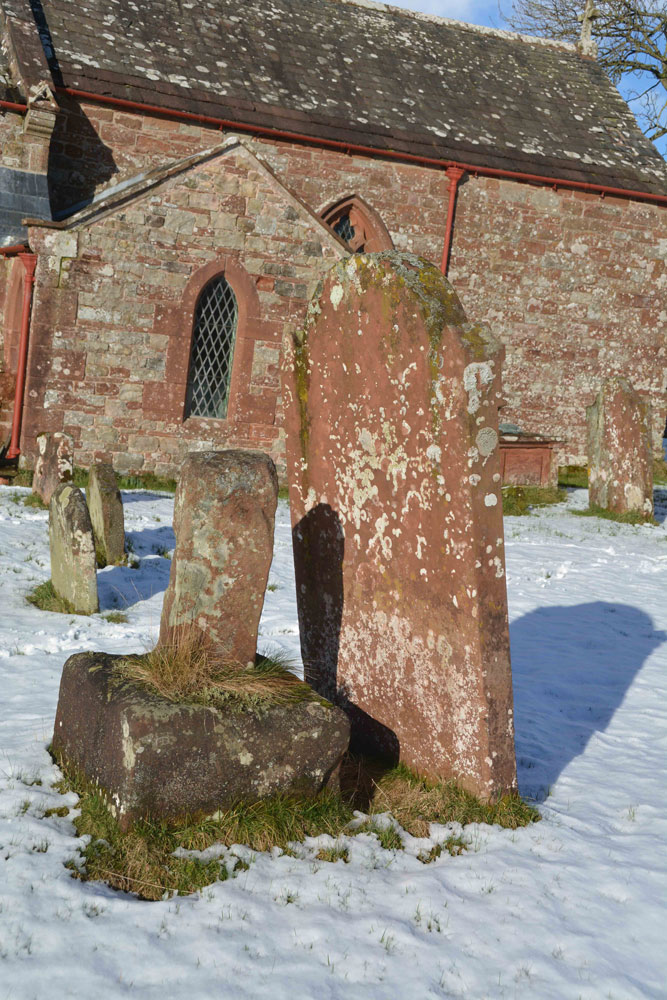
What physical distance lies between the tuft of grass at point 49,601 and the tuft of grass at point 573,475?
1056 cm

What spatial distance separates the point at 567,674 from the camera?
19.7 ft

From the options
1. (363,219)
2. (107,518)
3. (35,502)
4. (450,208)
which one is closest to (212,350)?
(35,502)

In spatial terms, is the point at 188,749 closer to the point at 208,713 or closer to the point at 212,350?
the point at 208,713

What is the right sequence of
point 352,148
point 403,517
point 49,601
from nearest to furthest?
point 403,517 → point 49,601 → point 352,148

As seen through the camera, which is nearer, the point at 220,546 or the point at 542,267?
the point at 220,546

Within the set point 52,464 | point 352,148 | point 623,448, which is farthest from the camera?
point 352,148

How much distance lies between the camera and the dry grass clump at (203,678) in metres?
3.58

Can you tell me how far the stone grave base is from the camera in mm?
3357

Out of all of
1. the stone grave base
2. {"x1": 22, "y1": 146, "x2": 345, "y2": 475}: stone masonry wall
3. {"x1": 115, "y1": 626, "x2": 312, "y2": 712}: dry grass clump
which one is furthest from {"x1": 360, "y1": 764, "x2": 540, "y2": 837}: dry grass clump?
{"x1": 22, "y1": 146, "x2": 345, "y2": 475}: stone masonry wall

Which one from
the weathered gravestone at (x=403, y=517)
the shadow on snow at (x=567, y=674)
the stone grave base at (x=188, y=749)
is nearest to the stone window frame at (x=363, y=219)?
the shadow on snow at (x=567, y=674)

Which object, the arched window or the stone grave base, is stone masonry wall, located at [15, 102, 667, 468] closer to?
the arched window

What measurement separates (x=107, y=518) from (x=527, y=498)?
6785 millimetres

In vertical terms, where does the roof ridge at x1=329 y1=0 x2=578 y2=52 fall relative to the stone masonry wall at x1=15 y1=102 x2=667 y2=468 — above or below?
above

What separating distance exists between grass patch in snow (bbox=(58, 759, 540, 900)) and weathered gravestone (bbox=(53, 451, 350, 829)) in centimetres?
6
